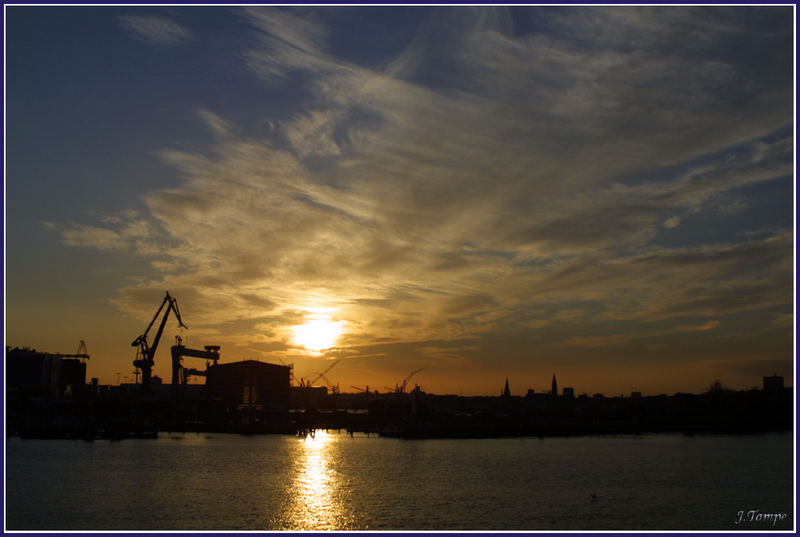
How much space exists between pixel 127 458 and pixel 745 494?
65358 millimetres

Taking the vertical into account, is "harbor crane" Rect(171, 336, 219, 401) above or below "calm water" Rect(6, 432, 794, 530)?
above

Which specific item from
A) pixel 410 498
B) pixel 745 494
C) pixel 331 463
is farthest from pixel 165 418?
pixel 745 494

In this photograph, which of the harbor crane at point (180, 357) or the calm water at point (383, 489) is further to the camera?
the harbor crane at point (180, 357)

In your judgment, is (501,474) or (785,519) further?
(501,474)

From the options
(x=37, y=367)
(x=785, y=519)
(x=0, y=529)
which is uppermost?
(x=37, y=367)

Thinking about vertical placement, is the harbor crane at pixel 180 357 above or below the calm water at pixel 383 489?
above

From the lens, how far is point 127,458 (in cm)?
Result: 8312

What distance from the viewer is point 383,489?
5822 cm

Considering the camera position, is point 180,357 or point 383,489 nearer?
point 383,489

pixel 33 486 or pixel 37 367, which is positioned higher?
pixel 37 367

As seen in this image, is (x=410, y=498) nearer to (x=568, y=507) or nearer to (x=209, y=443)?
(x=568, y=507)

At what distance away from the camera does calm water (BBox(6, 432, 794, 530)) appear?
4512 centimetres

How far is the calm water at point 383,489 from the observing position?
4512cm

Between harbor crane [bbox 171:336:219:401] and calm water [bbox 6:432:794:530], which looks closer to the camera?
calm water [bbox 6:432:794:530]
